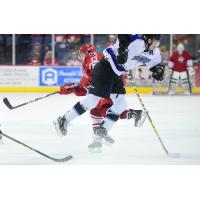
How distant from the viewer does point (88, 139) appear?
3354mm

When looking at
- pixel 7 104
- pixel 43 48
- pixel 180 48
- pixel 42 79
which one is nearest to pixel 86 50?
pixel 7 104

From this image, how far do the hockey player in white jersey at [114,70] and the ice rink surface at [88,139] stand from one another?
0.10m

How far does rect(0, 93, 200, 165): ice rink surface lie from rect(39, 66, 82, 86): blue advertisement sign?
0.72 meters

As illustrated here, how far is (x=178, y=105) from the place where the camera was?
524cm

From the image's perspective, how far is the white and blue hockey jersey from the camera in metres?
3.02

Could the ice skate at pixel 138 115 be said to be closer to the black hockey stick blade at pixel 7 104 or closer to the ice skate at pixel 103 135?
the ice skate at pixel 103 135

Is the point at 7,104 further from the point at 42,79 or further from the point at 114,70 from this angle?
the point at 42,79

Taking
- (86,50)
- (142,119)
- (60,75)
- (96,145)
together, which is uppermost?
(86,50)

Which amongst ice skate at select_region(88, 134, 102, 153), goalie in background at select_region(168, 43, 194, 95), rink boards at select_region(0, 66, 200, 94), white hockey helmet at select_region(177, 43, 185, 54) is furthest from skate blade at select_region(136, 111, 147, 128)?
white hockey helmet at select_region(177, 43, 185, 54)

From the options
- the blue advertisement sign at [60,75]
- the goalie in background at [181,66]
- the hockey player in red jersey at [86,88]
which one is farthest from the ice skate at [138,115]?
the goalie in background at [181,66]

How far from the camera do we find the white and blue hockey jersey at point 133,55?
9.90ft

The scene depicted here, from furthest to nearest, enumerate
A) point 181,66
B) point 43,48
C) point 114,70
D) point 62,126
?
1. point 181,66
2. point 43,48
3. point 62,126
4. point 114,70

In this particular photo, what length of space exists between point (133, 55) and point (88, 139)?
1.88 feet
